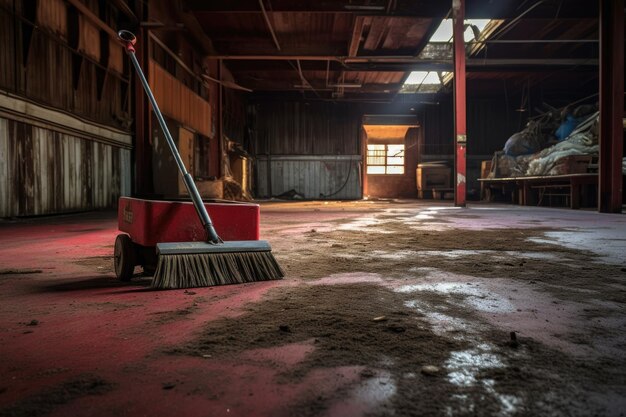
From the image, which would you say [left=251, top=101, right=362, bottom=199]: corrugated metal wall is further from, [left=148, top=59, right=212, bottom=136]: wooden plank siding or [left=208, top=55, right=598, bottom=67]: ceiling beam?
[left=148, top=59, right=212, bottom=136]: wooden plank siding

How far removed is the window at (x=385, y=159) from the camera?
20.1 meters

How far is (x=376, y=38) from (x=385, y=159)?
9950 millimetres

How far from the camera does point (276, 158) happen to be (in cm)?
1777

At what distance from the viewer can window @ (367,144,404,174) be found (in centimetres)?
2012

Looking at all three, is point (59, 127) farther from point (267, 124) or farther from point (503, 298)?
point (267, 124)

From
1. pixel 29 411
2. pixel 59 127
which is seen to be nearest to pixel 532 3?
pixel 59 127

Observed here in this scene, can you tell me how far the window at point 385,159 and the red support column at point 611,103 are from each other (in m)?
12.8

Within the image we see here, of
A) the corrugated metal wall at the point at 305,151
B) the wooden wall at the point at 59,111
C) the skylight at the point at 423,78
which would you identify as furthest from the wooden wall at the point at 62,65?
the skylight at the point at 423,78

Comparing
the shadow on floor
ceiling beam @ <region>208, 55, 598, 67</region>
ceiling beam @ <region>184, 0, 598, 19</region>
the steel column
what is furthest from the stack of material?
the shadow on floor

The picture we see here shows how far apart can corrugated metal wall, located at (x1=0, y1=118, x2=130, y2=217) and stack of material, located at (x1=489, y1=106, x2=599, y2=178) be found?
392 inches

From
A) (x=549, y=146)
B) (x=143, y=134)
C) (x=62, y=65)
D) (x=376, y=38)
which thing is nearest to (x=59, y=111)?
(x=62, y=65)

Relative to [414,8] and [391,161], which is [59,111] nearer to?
[414,8]

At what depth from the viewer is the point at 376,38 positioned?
10.8m

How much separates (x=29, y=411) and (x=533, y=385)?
1114 millimetres
